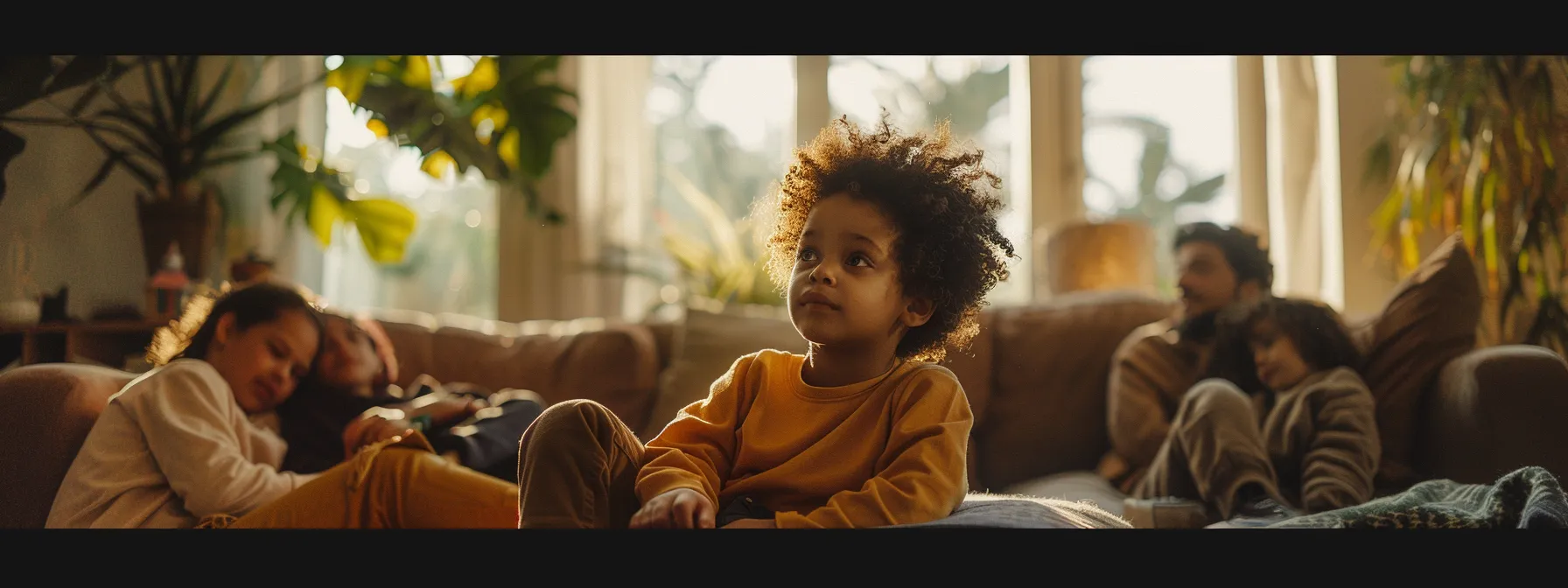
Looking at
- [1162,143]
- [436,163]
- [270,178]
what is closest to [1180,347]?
[1162,143]

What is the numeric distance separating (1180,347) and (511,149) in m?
1.63

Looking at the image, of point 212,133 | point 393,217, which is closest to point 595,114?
point 393,217

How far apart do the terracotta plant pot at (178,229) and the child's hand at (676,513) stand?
2.29 feet

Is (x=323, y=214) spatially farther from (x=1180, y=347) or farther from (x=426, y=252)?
(x=1180, y=347)

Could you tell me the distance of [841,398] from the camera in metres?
0.82

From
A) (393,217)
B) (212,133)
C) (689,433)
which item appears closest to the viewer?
(689,433)

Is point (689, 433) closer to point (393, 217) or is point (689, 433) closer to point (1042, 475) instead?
point (1042, 475)

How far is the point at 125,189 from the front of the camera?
1086 millimetres

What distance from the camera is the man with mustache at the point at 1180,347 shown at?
161 centimetres

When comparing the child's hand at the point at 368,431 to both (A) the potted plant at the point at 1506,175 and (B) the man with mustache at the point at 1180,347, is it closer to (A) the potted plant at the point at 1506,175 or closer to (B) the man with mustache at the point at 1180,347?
(B) the man with mustache at the point at 1180,347

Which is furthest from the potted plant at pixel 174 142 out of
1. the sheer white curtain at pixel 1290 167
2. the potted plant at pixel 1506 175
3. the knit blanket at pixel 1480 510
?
the sheer white curtain at pixel 1290 167

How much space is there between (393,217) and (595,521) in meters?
1.83

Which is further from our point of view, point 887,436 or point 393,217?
point 393,217

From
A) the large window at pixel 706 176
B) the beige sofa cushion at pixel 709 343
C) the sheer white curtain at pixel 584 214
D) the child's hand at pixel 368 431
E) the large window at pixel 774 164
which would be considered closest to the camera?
the child's hand at pixel 368 431
